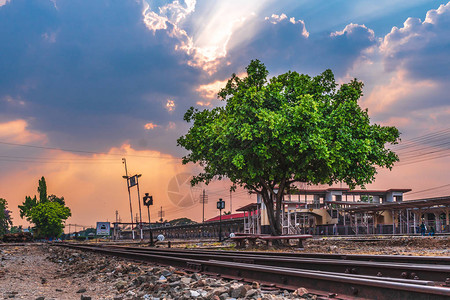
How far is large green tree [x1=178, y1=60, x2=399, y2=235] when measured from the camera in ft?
65.2

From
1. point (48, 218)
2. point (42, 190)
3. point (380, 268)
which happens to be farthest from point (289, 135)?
point (42, 190)

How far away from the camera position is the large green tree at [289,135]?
1986cm

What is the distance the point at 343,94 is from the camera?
2553 cm

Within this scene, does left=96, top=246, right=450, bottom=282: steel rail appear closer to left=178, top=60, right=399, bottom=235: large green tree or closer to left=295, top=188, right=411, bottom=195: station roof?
left=178, top=60, right=399, bottom=235: large green tree

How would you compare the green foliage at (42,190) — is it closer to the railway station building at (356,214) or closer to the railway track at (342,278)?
the railway station building at (356,214)

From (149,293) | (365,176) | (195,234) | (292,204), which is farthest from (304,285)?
(195,234)

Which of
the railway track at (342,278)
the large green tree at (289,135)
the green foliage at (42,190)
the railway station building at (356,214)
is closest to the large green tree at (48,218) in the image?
the green foliage at (42,190)

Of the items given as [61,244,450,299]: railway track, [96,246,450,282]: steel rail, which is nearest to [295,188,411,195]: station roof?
[96,246,450,282]: steel rail

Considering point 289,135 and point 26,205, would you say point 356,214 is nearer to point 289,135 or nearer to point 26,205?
point 289,135

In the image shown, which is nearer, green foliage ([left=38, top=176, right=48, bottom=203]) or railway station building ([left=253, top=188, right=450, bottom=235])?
railway station building ([left=253, top=188, right=450, bottom=235])

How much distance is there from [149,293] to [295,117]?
Result: 46.1 feet

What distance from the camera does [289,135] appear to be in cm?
1984

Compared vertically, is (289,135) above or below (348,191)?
above

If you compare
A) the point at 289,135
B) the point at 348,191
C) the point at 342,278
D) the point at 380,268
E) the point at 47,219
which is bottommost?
the point at 47,219
